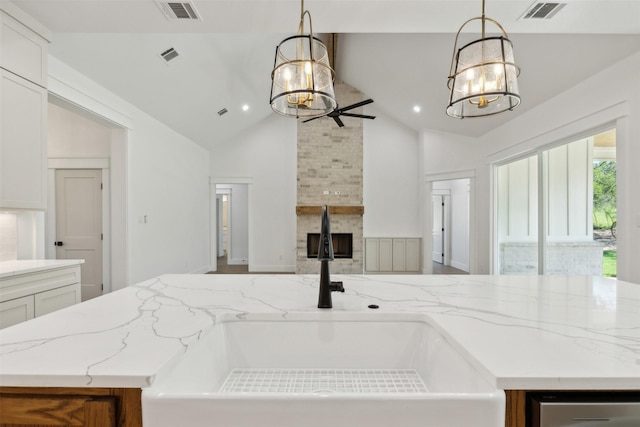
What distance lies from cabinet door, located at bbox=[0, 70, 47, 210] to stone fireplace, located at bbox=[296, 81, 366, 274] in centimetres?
431

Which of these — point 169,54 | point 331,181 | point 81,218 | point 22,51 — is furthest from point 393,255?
point 22,51

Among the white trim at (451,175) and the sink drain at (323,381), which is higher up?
the white trim at (451,175)

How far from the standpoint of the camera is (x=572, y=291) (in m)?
1.28

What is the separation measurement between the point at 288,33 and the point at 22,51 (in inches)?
92.1

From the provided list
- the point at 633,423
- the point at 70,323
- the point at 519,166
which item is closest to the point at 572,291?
the point at 633,423

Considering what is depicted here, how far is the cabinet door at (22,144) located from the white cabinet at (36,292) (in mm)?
494

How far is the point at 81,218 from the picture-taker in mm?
3930

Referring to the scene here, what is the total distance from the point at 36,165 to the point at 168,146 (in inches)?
106

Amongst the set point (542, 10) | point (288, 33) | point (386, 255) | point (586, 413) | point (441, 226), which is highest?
point (288, 33)

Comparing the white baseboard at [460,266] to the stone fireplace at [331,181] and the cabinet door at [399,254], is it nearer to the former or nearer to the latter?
the cabinet door at [399,254]

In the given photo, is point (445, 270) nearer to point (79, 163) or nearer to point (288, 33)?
point (288, 33)

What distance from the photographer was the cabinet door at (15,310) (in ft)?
6.44

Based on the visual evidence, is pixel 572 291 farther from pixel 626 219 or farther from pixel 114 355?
pixel 626 219

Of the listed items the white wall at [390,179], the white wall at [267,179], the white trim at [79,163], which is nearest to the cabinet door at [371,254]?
the white wall at [390,179]
